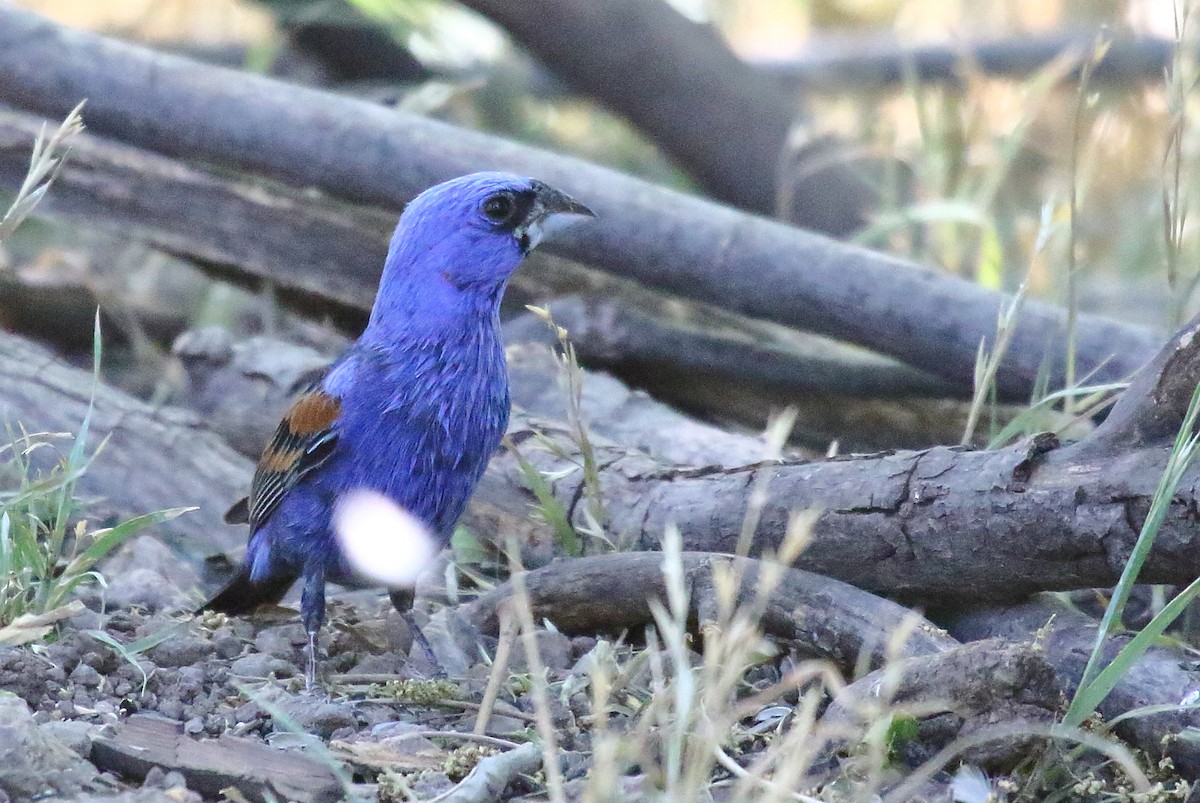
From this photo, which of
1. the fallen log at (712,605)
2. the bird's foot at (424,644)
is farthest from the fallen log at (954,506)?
the bird's foot at (424,644)

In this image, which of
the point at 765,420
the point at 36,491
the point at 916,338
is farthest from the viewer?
the point at 765,420

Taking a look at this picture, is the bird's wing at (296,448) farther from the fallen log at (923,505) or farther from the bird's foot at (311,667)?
the fallen log at (923,505)

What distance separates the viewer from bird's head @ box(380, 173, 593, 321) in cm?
290

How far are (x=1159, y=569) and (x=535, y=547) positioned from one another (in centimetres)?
141

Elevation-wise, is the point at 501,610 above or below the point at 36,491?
below

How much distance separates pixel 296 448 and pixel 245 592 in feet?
1.32

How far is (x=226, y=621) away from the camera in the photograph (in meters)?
2.90

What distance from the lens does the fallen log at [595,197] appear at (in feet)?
11.5

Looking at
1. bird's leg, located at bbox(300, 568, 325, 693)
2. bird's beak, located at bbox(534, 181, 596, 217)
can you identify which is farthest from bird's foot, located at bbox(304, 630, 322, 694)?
bird's beak, located at bbox(534, 181, 596, 217)

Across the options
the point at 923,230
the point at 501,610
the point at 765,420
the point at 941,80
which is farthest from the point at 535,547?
the point at 941,80

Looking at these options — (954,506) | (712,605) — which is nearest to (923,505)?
(954,506)

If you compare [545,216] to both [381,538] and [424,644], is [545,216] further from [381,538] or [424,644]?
[424,644]

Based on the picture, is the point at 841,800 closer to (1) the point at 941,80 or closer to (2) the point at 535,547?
(2) the point at 535,547

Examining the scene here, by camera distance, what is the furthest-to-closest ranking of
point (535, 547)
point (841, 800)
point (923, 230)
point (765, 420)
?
point (923, 230), point (765, 420), point (535, 547), point (841, 800)
